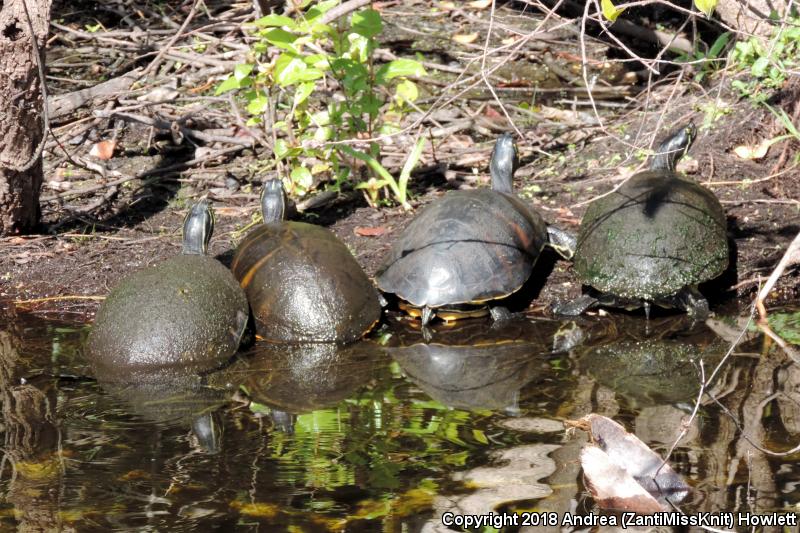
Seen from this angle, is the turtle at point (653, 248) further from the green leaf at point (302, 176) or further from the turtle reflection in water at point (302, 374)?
the green leaf at point (302, 176)

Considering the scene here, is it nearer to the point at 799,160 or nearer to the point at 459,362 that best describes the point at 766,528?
the point at 459,362

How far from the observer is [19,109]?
20.9ft

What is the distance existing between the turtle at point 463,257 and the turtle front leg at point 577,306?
0.29 meters

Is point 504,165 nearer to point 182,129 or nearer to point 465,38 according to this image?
point 182,129

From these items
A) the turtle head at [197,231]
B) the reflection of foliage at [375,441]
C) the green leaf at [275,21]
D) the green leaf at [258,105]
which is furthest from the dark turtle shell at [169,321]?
the green leaf at [275,21]

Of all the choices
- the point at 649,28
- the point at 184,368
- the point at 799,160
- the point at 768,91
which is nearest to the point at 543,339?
the point at 184,368

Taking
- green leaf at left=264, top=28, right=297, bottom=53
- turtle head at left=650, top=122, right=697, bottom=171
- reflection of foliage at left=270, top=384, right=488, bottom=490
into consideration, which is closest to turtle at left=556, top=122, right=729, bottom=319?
turtle head at left=650, top=122, right=697, bottom=171

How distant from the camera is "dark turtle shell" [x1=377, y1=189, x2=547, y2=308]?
564 cm

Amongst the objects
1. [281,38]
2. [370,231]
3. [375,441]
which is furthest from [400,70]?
[375,441]

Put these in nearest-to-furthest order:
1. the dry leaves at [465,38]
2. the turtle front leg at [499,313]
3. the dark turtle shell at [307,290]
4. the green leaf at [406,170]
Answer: the dark turtle shell at [307,290] < the turtle front leg at [499,313] < the green leaf at [406,170] < the dry leaves at [465,38]

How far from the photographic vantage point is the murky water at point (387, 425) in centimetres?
345

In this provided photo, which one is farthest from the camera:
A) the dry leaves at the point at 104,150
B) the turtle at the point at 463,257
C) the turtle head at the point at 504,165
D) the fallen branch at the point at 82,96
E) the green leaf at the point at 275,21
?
the dry leaves at the point at 104,150

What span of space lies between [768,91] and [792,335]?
290 cm

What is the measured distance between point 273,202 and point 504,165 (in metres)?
1.63
